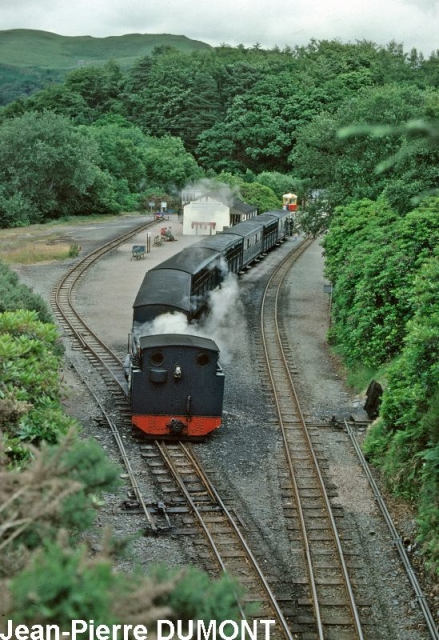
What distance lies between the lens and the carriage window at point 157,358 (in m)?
16.2

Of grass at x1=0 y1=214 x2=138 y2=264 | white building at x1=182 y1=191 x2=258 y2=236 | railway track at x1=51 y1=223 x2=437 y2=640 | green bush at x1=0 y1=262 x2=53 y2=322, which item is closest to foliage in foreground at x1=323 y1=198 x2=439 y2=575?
railway track at x1=51 y1=223 x2=437 y2=640

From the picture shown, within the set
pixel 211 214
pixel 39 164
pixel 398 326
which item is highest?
pixel 39 164

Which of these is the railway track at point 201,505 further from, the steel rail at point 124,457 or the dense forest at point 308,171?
the dense forest at point 308,171

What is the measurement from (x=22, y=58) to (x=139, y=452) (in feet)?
645

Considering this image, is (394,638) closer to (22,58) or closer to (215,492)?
(215,492)

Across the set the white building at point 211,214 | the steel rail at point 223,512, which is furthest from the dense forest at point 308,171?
the white building at point 211,214

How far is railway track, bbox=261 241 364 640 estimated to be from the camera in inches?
425

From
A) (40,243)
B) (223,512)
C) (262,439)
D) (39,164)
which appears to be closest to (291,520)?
(223,512)

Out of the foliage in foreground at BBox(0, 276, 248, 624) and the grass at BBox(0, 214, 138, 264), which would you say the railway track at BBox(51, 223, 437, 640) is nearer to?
the foliage in foreground at BBox(0, 276, 248, 624)

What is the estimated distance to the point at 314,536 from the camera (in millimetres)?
13102

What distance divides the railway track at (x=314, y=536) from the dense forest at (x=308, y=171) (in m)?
1.42

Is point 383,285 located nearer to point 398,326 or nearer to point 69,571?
point 398,326

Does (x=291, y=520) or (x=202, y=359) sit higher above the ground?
(x=202, y=359)

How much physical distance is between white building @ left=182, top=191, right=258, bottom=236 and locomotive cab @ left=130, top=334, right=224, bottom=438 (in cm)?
3447
